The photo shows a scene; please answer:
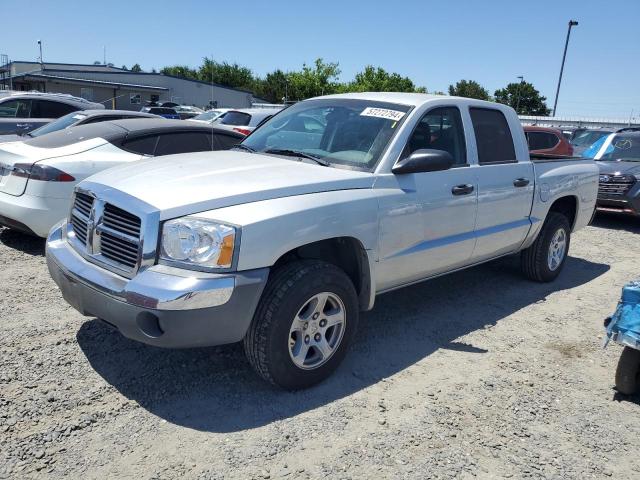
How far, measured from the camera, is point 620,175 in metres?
9.74

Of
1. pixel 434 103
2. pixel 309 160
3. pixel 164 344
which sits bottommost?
pixel 164 344

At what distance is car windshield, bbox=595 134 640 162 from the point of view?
10703 millimetres

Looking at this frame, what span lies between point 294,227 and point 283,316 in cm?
52

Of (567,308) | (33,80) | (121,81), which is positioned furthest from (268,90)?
(567,308)

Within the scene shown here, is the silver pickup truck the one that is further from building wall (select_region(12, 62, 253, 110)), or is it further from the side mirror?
building wall (select_region(12, 62, 253, 110))

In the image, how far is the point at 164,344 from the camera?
3.05m

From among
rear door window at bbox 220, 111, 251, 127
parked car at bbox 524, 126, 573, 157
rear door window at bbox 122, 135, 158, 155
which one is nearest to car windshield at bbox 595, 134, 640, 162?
A: parked car at bbox 524, 126, 573, 157

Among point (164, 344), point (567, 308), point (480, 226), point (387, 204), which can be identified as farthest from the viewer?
point (567, 308)

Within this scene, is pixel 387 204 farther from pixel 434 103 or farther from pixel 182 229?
pixel 182 229

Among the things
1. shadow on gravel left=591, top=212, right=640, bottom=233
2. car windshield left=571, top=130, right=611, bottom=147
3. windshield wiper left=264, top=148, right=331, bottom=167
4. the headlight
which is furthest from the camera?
car windshield left=571, top=130, right=611, bottom=147

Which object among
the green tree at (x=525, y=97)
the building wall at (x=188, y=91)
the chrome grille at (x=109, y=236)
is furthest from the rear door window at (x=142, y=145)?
the green tree at (x=525, y=97)

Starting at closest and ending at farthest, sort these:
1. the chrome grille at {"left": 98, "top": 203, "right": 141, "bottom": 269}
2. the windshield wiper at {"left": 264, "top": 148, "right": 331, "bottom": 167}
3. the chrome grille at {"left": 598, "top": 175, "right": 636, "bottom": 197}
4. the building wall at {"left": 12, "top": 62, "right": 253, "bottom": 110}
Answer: the chrome grille at {"left": 98, "top": 203, "right": 141, "bottom": 269} → the windshield wiper at {"left": 264, "top": 148, "right": 331, "bottom": 167} → the chrome grille at {"left": 598, "top": 175, "right": 636, "bottom": 197} → the building wall at {"left": 12, "top": 62, "right": 253, "bottom": 110}

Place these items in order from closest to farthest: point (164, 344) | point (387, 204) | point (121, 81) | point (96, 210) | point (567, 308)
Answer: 1. point (164, 344)
2. point (96, 210)
3. point (387, 204)
4. point (567, 308)
5. point (121, 81)

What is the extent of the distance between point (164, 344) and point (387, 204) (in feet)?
5.70
